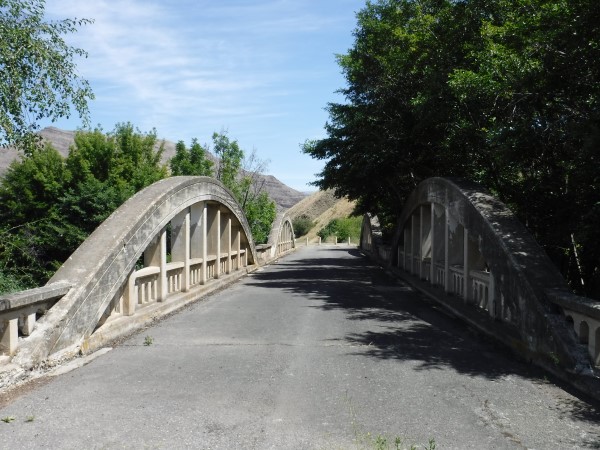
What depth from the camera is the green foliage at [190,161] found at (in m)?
31.5

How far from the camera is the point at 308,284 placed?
16.2 m

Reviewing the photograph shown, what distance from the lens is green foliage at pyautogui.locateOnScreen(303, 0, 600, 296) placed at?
7.57 meters

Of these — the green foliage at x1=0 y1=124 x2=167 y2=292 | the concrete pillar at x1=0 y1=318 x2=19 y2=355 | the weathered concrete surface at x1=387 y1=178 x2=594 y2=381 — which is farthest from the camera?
the green foliage at x1=0 y1=124 x2=167 y2=292

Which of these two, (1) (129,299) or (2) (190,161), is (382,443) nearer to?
(1) (129,299)

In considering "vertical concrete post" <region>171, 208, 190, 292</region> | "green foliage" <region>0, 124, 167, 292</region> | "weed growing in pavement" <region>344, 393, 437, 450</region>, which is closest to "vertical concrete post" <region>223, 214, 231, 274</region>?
"green foliage" <region>0, 124, 167, 292</region>

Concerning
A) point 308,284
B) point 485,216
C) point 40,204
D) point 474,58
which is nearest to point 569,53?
point 485,216

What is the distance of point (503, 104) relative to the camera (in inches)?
397

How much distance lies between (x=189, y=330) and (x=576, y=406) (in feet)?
18.6

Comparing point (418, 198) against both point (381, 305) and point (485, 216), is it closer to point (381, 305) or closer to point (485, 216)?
point (381, 305)

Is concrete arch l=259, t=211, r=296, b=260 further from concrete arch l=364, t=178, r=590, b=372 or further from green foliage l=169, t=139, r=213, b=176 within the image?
concrete arch l=364, t=178, r=590, b=372

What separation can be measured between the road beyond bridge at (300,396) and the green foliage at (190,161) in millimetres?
23706

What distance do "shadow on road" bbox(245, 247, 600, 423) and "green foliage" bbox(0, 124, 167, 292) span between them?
804cm

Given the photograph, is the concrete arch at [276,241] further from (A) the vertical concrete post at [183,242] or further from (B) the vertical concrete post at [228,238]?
(A) the vertical concrete post at [183,242]

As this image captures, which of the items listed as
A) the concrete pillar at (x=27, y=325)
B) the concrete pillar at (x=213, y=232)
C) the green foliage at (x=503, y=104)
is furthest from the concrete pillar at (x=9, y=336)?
the concrete pillar at (x=213, y=232)
